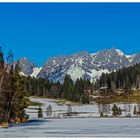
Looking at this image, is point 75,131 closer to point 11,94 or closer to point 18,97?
point 11,94

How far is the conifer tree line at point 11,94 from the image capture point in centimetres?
6347

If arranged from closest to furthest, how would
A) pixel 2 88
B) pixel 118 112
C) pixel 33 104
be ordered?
pixel 2 88
pixel 118 112
pixel 33 104

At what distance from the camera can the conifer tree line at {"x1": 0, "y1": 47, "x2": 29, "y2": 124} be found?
63.5 metres

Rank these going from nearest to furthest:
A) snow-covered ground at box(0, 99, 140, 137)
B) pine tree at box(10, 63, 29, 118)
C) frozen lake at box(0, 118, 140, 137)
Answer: frozen lake at box(0, 118, 140, 137), snow-covered ground at box(0, 99, 140, 137), pine tree at box(10, 63, 29, 118)

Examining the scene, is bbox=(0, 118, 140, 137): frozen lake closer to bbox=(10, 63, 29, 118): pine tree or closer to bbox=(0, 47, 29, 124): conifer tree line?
bbox=(0, 47, 29, 124): conifer tree line

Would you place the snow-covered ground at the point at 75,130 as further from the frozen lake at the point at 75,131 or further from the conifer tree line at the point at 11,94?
the conifer tree line at the point at 11,94

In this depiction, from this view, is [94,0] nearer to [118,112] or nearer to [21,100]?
[21,100]

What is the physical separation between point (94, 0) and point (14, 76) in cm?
4679

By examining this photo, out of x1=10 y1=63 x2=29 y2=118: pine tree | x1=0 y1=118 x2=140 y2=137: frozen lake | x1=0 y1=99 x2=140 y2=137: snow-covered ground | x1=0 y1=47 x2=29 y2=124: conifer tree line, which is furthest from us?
x1=10 y1=63 x2=29 y2=118: pine tree

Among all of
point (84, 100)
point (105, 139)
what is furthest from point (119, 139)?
point (84, 100)

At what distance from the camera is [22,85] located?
236ft

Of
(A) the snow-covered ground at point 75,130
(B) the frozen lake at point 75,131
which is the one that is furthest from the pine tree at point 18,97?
(B) the frozen lake at point 75,131

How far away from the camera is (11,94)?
6731 centimetres

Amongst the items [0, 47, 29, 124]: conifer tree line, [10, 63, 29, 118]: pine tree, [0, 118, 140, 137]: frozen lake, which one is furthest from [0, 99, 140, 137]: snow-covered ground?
[10, 63, 29, 118]: pine tree
